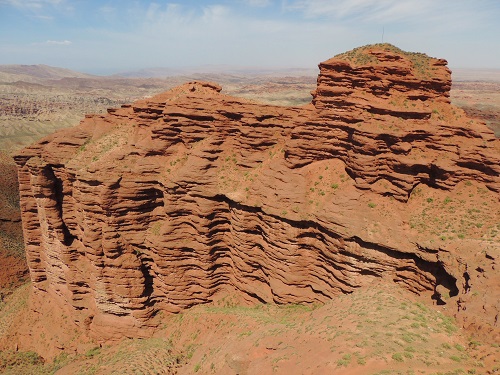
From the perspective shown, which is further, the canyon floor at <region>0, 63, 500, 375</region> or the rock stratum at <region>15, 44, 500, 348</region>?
the rock stratum at <region>15, 44, 500, 348</region>

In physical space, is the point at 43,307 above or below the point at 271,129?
below

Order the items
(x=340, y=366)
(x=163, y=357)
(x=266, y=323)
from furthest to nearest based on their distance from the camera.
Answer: (x=163, y=357), (x=266, y=323), (x=340, y=366)

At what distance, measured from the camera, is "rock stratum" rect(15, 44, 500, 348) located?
25.0 m

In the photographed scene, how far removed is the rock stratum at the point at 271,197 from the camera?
25.0 metres

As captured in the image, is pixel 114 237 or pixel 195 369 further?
pixel 114 237

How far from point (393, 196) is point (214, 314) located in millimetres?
20024

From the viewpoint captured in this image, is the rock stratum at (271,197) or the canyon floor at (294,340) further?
the rock stratum at (271,197)

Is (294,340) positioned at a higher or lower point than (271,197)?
lower

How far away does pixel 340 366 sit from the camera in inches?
626

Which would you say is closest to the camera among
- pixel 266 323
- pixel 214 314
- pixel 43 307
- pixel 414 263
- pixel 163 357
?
pixel 414 263

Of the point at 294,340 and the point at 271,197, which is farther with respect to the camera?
the point at 271,197

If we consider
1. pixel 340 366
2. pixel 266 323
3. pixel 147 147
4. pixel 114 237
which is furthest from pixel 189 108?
pixel 340 366

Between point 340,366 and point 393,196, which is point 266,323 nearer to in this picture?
point 340,366

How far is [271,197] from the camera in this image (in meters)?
29.4
